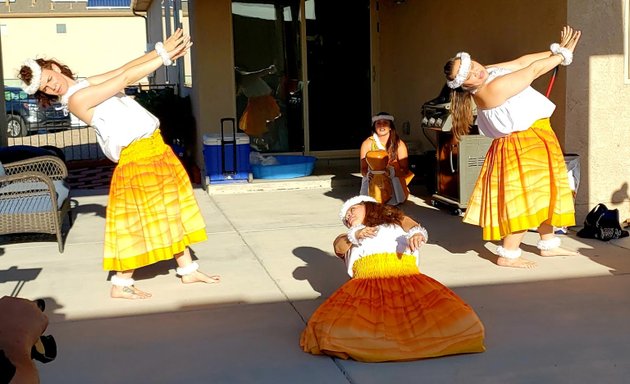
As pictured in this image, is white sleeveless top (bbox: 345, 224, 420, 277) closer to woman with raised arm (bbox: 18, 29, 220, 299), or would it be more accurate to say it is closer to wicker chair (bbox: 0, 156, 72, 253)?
woman with raised arm (bbox: 18, 29, 220, 299)

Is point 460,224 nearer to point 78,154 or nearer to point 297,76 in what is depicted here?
point 297,76

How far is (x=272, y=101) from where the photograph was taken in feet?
36.8

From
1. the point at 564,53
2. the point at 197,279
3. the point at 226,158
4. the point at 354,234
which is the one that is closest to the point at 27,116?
the point at 226,158

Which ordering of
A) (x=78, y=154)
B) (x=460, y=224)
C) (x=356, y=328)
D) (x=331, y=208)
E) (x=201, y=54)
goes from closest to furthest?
(x=356, y=328), (x=460, y=224), (x=331, y=208), (x=201, y=54), (x=78, y=154)

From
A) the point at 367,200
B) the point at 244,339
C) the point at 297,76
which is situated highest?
the point at 297,76

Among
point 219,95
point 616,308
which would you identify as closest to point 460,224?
point 616,308

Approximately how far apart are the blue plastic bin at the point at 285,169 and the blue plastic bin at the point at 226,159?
22 cm

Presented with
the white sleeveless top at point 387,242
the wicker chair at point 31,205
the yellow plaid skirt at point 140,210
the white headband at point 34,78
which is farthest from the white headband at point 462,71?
the wicker chair at point 31,205

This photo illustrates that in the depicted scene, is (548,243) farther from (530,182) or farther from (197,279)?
(197,279)

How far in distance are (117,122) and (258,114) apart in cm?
611

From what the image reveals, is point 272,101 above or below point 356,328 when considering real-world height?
above

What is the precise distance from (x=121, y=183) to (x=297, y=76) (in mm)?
6428

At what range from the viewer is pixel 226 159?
9.85 m

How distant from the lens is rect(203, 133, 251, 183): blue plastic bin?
9758 millimetres
